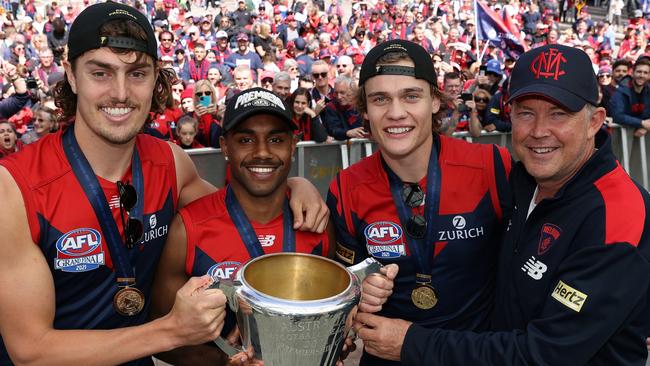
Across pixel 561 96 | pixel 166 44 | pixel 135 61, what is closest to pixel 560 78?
pixel 561 96

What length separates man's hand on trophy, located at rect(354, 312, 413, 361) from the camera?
233 centimetres

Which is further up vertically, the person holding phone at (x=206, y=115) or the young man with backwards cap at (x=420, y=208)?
the young man with backwards cap at (x=420, y=208)

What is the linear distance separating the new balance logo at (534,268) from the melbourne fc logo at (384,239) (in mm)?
669

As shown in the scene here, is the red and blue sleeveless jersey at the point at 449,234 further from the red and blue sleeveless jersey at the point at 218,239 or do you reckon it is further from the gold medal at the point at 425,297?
the red and blue sleeveless jersey at the point at 218,239

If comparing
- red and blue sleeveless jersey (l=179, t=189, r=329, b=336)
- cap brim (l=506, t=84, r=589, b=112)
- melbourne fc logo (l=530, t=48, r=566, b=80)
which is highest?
melbourne fc logo (l=530, t=48, r=566, b=80)

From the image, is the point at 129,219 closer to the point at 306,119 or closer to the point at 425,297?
the point at 425,297

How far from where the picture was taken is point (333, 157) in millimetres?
7645

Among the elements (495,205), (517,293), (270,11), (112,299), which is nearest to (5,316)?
(112,299)

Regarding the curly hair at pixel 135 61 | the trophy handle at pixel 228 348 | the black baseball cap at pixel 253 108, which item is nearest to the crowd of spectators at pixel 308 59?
the curly hair at pixel 135 61

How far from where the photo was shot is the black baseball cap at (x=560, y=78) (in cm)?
217

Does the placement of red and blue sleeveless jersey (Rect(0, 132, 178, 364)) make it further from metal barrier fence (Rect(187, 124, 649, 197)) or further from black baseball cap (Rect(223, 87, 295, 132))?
metal barrier fence (Rect(187, 124, 649, 197))

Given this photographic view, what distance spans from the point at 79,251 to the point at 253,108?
935mm

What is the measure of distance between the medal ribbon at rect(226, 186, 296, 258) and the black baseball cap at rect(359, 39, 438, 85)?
0.80 metres

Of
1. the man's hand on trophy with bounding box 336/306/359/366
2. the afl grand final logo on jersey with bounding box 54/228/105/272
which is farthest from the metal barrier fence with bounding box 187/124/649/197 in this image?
the man's hand on trophy with bounding box 336/306/359/366
